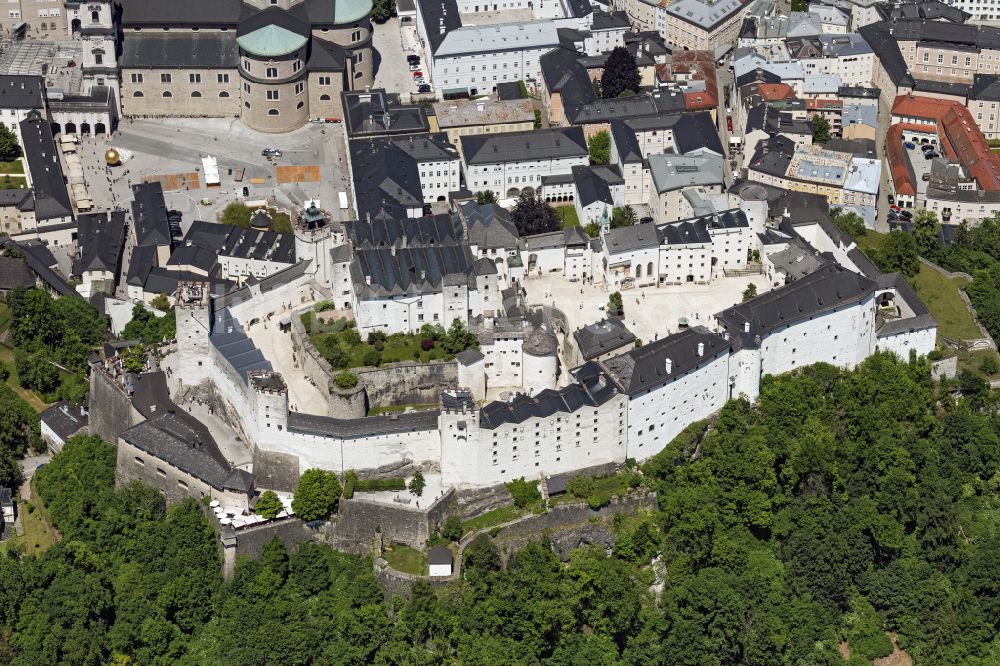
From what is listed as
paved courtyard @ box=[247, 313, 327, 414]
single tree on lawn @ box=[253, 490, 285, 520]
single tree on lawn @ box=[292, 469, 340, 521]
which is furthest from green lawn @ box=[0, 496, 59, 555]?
single tree on lawn @ box=[292, 469, 340, 521]

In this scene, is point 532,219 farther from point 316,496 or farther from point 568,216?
point 316,496

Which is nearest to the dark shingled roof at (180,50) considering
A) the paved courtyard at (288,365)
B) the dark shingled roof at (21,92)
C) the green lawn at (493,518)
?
the dark shingled roof at (21,92)

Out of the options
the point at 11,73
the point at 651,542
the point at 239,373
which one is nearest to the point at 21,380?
the point at 239,373

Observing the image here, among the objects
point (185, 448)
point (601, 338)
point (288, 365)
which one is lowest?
point (185, 448)

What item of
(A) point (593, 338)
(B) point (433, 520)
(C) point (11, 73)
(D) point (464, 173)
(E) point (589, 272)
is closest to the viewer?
(B) point (433, 520)

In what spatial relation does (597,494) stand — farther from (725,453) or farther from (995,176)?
(995,176)

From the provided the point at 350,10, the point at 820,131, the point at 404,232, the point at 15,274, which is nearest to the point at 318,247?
the point at 404,232
